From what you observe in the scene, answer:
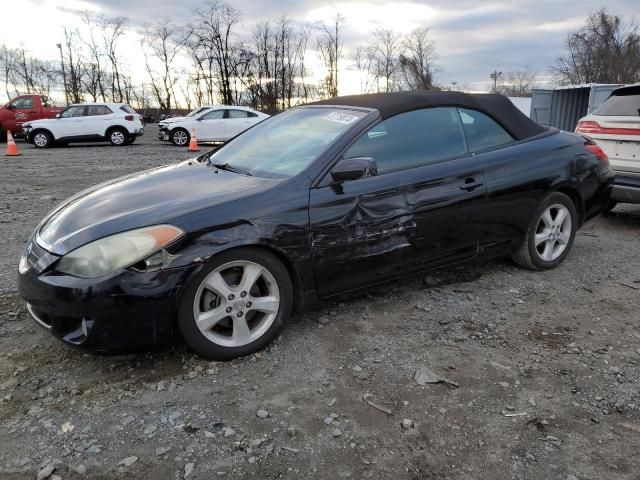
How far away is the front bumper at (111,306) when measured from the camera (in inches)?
99.6

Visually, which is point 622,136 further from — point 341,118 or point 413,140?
point 341,118

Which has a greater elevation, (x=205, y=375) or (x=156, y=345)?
(x=156, y=345)

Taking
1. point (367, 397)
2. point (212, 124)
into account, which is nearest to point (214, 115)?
point (212, 124)

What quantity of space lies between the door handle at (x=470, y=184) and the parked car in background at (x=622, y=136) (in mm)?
2412

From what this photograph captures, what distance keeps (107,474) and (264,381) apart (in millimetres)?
894

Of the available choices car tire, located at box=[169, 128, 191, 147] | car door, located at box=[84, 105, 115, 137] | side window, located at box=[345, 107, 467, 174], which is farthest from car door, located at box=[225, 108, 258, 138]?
side window, located at box=[345, 107, 467, 174]

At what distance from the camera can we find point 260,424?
2.37 meters

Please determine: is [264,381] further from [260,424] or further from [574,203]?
[574,203]

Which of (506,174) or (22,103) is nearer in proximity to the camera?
(506,174)

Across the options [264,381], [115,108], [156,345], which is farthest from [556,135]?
[115,108]

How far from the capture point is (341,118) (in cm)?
349

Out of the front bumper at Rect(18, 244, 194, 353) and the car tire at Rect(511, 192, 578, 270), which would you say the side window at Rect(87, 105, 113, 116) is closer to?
the front bumper at Rect(18, 244, 194, 353)

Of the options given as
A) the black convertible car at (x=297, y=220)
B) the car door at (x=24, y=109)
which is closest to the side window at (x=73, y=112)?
the car door at (x=24, y=109)

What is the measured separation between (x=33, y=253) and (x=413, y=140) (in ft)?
8.21
